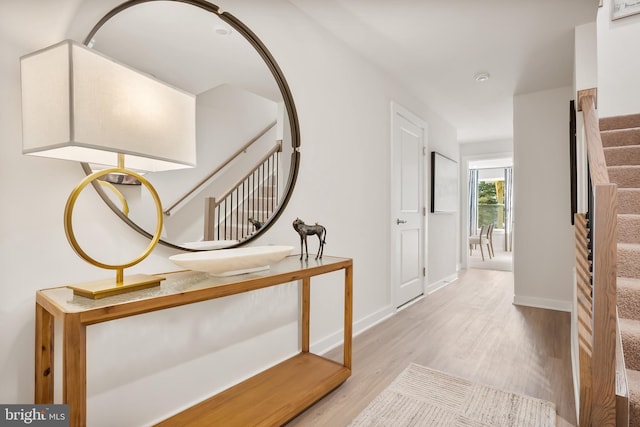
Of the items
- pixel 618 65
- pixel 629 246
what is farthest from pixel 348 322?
pixel 618 65

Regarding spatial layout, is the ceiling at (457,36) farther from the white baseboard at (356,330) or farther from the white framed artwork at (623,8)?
the white baseboard at (356,330)

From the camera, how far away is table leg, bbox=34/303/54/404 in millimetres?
1039

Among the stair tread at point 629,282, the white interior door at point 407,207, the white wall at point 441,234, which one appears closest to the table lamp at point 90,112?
the stair tread at point 629,282

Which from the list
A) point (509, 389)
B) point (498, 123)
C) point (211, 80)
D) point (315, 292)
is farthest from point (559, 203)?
point (211, 80)

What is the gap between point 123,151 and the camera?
94cm

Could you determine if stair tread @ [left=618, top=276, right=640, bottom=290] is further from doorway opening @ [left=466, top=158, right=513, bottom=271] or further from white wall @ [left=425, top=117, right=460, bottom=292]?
doorway opening @ [left=466, top=158, right=513, bottom=271]

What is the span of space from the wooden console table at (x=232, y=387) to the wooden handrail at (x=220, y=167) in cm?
30

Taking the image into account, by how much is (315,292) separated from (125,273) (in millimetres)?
1235

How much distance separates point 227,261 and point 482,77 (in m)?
3.16

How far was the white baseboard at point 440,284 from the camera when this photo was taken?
4.09 m

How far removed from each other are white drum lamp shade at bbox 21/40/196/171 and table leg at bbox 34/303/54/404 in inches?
20.7

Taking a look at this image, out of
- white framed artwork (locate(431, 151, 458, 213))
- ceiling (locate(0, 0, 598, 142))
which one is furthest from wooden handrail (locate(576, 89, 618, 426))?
white framed artwork (locate(431, 151, 458, 213))

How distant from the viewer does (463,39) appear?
8.21 ft

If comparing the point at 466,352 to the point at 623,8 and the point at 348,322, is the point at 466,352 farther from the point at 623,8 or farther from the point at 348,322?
the point at 623,8
